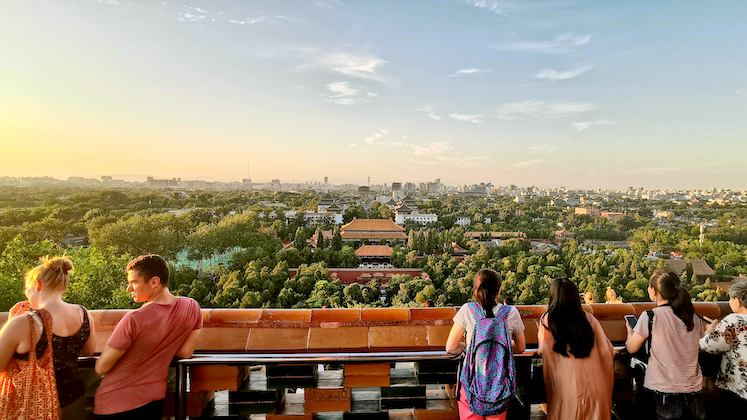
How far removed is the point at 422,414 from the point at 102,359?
3.44ft

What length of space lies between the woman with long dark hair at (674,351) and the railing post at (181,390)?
151 cm

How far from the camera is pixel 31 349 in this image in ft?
3.49

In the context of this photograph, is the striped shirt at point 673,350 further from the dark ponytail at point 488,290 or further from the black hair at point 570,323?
the dark ponytail at point 488,290

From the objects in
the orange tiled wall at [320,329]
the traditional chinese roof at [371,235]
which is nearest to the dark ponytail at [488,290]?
the orange tiled wall at [320,329]

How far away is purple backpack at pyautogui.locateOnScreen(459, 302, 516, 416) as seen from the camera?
1161mm

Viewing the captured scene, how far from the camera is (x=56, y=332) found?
1112 millimetres

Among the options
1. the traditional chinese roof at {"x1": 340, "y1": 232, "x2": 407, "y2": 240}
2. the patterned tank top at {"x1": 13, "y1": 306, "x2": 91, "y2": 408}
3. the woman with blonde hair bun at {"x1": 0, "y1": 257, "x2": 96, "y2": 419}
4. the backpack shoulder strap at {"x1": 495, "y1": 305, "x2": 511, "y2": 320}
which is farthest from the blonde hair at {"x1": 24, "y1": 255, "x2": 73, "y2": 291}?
the traditional chinese roof at {"x1": 340, "y1": 232, "x2": 407, "y2": 240}

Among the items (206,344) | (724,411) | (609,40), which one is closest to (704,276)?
(609,40)

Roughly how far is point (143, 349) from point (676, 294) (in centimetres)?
174

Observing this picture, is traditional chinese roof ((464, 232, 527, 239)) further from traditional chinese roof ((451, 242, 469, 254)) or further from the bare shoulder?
the bare shoulder

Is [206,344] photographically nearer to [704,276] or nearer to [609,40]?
[609,40]

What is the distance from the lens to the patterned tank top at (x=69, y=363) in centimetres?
112

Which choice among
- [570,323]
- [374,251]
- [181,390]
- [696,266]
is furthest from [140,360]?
[696,266]


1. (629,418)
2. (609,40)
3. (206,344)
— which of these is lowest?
(629,418)
